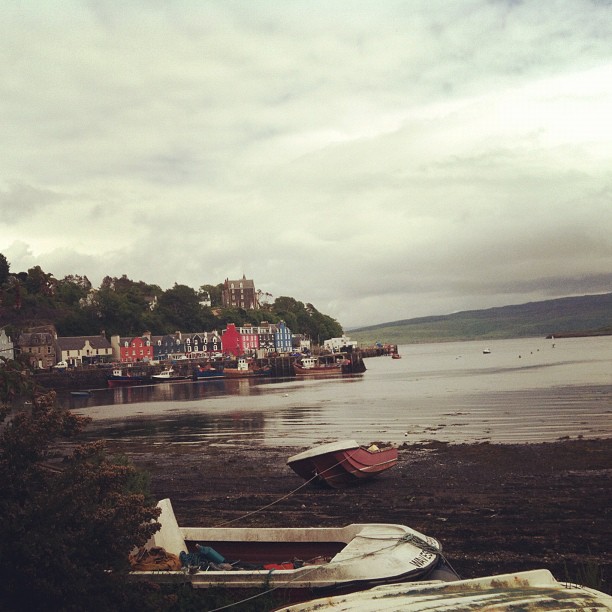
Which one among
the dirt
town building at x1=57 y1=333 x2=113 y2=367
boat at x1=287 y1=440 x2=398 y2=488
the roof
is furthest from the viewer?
the roof

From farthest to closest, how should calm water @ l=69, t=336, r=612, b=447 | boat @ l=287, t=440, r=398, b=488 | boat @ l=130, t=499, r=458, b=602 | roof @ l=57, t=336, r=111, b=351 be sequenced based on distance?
roof @ l=57, t=336, r=111, b=351 < calm water @ l=69, t=336, r=612, b=447 < boat @ l=287, t=440, r=398, b=488 < boat @ l=130, t=499, r=458, b=602

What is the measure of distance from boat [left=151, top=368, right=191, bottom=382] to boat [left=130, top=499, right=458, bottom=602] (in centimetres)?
9495

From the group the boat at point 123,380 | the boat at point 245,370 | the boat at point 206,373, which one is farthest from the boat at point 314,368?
the boat at point 123,380

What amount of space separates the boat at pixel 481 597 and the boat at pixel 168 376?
9970 centimetres

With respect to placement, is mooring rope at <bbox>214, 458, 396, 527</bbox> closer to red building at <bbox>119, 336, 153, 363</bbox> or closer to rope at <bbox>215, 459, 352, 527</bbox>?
rope at <bbox>215, 459, 352, 527</bbox>

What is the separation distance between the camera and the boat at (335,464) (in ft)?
60.7

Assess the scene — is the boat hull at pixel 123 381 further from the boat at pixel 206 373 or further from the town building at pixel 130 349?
the town building at pixel 130 349

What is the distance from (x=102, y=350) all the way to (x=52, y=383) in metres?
33.0

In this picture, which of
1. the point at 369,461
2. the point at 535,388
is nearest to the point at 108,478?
the point at 369,461

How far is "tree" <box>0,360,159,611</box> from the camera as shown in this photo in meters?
6.48

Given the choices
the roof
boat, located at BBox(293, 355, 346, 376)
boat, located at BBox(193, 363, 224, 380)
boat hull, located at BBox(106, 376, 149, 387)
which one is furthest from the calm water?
the roof

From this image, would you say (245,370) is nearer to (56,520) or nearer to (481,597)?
(56,520)

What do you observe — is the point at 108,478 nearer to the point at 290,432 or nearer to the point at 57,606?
the point at 57,606

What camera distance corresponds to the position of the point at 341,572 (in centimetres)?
773
